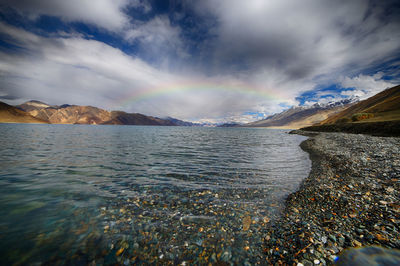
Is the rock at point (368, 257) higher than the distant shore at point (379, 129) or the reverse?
the reverse

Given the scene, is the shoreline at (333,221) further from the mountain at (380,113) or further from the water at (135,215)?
the mountain at (380,113)

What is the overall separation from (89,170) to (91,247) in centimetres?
1144

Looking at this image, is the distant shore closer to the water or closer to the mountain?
the mountain

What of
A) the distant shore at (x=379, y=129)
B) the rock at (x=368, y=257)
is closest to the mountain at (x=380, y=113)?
the distant shore at (x=379, y=129)

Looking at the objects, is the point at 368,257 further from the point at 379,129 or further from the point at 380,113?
the point at 380,113

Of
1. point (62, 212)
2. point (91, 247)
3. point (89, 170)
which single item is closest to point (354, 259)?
point (91, 247)

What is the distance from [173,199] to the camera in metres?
9.58

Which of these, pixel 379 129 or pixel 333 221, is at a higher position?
pixel 379 129

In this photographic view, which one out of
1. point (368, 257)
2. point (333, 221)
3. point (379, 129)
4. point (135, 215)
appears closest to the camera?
point (368, 257)

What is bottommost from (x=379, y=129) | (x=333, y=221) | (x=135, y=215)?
(x=135, y=215)

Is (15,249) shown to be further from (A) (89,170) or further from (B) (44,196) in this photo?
(A) (89,170)

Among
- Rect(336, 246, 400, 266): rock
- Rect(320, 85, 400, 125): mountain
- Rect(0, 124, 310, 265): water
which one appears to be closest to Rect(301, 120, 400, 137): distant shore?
Rect(320, 85, 400, 125): mountain

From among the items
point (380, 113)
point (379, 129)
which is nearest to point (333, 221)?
point (379, 129)

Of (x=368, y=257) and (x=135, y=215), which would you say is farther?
(x=135, y=215)
